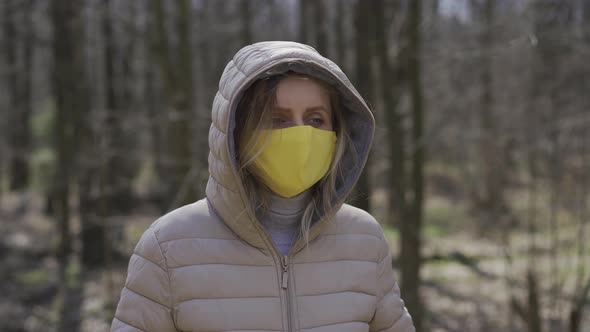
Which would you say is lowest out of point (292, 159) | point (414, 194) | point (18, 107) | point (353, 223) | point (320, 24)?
point (414, 194)

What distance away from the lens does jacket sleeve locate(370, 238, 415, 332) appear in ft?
6.44

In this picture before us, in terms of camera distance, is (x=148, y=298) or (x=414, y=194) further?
(x=414, y=194)

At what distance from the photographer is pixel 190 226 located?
1.83 metres

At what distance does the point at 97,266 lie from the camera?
447 inches

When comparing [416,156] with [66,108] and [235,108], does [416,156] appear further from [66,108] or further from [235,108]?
[66,108]

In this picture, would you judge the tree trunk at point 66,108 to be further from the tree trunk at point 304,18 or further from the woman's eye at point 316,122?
the woman's eye at point 316,122

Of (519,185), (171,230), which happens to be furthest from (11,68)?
(171,230)

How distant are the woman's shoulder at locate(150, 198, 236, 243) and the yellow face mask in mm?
190

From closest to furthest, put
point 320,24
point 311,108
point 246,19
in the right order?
point 311,108 < point 320,24 < point 246,19

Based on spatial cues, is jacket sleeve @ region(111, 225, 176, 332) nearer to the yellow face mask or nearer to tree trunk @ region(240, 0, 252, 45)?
the yellow face mask

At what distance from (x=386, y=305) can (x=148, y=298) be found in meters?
0.72

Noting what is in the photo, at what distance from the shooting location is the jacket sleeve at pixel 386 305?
1963 mm

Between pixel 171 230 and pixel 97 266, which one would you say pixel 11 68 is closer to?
pixel 97 266

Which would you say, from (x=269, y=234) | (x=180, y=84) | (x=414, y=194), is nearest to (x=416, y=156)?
(x=414, y=194)
